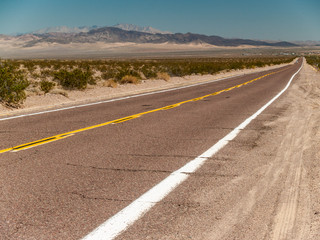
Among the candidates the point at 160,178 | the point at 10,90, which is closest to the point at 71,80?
the point at 10,90

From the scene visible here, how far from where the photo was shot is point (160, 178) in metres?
5.18

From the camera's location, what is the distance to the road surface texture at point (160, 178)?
3682 millimetres

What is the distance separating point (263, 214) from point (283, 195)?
725 millimetres

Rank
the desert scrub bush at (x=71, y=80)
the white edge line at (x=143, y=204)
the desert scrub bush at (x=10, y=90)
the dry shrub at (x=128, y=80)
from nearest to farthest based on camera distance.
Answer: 1. the white edge line at (x=143, y=204)
2. the desert scrub bush at (x=10, y=90)
3. the desert scrub bush at (x=71, y=80)
4. the dry shrub at (x=128, y=80)

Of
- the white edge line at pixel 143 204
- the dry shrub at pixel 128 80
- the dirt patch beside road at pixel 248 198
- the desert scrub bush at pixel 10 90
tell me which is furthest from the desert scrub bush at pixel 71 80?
the white edge line at pixel 143 204

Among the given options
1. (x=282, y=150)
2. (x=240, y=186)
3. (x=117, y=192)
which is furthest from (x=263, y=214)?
(x=282, y=150)

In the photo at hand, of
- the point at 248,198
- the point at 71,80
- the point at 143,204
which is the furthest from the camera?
the point at 71,80

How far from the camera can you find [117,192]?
461cm

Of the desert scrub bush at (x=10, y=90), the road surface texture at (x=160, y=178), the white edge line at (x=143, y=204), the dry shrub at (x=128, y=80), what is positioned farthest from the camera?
the dry shrub at (x=128, y=80)

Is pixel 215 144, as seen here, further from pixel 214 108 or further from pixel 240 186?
pixel 214 108

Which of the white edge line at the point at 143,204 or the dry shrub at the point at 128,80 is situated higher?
the dry shrub at the point at 128,80

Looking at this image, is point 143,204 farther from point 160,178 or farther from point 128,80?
point 128,80

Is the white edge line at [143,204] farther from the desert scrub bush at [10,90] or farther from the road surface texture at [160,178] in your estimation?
the desert scrub bush at [10,90]

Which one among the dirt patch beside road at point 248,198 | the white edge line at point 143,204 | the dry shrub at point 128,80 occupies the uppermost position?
the dry shrub at point 128,80
